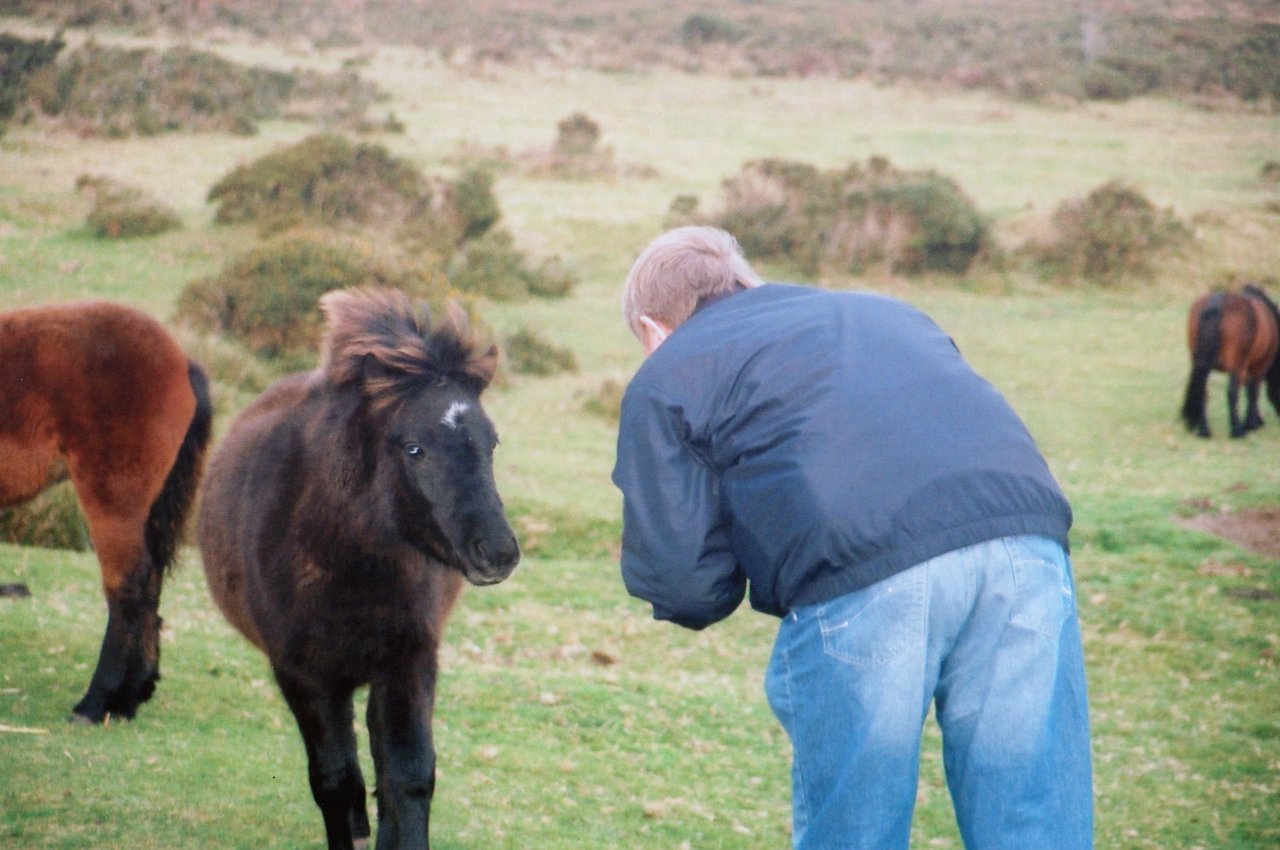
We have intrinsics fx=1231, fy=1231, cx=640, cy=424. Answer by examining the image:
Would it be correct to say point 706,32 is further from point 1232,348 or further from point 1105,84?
point 1232,348

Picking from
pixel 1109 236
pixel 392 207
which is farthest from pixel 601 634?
pixel 1109 236

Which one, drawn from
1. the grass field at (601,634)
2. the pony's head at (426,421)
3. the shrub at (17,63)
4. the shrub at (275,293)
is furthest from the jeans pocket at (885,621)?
the shrub at (275,293)

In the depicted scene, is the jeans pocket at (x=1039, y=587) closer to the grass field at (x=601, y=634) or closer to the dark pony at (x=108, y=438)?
the grass field at (x=601, y=634)

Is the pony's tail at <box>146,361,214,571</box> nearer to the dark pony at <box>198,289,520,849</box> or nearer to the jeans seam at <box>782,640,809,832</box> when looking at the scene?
the dark pony at <box>198,289,520,849</box>

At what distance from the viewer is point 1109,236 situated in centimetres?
2045

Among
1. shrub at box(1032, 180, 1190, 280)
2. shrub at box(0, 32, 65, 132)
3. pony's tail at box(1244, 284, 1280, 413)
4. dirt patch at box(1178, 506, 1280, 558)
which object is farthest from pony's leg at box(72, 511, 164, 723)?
shrub at box(1032, 180, 1190, 280)

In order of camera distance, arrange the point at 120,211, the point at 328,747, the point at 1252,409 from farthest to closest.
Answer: the point at 1252,409, the point at 120,211, the point at 328,747

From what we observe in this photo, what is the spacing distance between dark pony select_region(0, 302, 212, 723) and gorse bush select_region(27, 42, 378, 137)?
6172 millimetres

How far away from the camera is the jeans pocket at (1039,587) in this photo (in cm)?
272

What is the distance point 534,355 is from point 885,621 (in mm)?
12135

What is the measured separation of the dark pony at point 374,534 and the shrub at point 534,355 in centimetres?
1011

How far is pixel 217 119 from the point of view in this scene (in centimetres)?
1558

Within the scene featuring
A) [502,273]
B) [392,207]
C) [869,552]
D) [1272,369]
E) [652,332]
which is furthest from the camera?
[392,207]

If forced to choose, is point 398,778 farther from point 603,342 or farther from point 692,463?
point 603,342
